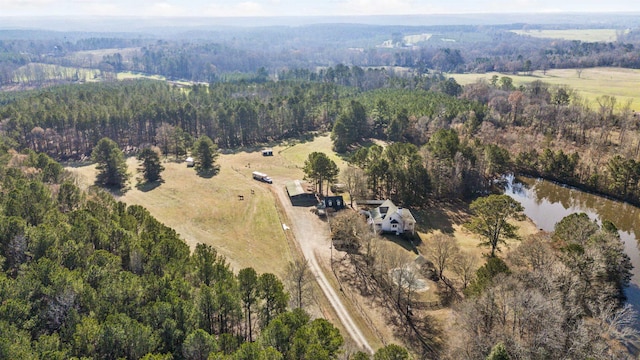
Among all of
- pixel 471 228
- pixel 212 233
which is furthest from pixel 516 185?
pixel 212 233

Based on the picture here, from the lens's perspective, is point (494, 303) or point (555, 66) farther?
point (555, 66)

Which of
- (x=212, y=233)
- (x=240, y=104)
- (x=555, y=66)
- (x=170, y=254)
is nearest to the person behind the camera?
(x=170, y=254)

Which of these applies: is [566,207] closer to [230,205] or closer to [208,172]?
[230,205]

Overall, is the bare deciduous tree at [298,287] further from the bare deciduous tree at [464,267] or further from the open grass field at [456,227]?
the open grass field at [456,227]

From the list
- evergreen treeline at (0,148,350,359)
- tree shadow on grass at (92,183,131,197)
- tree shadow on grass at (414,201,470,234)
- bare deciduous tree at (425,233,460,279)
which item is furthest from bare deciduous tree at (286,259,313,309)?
tree shadow on grass at (92,183,131,197)

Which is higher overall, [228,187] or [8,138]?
[8,138]

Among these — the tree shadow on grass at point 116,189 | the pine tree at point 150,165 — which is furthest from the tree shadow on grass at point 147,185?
the tree shadow on grass at point 116,189

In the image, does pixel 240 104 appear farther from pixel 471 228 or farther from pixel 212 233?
pixel 471 228

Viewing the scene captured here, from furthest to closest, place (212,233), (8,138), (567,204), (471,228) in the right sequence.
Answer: (8,138), (567,204), (212,233), (471,228)
